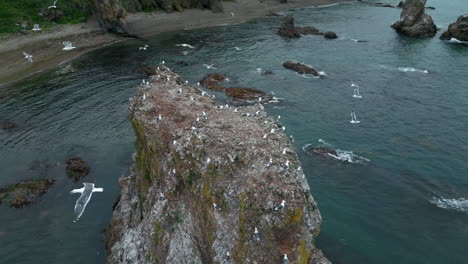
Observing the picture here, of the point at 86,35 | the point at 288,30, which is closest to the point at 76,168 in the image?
the point at 86,35

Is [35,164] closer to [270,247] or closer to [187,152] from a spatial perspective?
[187,152]

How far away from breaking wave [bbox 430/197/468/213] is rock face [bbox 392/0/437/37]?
65.6m

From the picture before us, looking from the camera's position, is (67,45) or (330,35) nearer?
(67,45)

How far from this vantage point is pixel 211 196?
20.8m

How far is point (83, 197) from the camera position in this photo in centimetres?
3469

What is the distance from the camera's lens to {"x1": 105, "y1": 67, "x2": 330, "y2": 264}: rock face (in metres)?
18.6

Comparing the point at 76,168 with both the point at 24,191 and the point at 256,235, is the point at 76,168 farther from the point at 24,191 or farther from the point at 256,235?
the point at 256,235

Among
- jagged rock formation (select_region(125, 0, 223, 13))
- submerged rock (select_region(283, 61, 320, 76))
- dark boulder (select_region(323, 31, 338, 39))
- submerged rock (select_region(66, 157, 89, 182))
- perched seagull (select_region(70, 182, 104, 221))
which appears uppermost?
jagged rock formation (select_region(125, 0, 223, 13))

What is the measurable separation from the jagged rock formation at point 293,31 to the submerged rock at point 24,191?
64.9m

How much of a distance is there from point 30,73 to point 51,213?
39.8 m

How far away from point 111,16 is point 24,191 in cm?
5688

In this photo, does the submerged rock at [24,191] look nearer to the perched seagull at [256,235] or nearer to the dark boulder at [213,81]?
the perched seagull at [256,235]

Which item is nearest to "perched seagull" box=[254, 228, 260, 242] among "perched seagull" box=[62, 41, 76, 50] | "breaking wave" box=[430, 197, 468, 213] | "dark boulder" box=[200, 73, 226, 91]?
"breaking wave" box=[430, 197, 468, 213]

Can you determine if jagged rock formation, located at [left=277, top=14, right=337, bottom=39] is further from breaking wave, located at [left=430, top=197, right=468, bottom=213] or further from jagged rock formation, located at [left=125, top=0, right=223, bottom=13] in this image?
breaking wave, located at [left=430, top=197, right=468, bottom=213]
